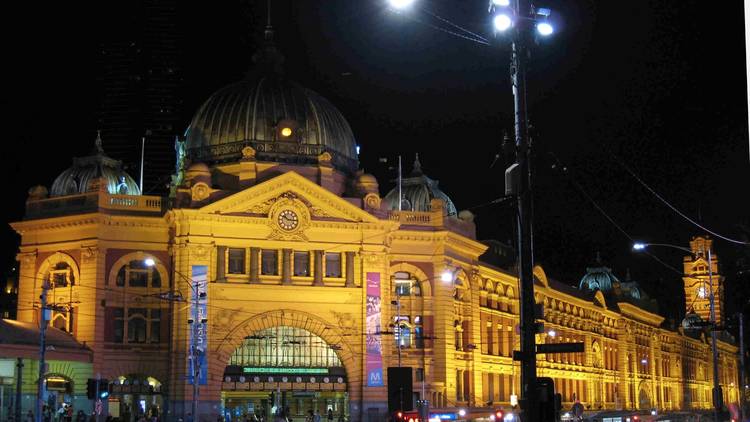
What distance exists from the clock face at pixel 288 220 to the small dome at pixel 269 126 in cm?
677

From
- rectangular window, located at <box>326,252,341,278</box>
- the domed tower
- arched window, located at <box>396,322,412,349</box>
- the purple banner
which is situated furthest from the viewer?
the domed tower

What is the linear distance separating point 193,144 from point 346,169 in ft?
39.6

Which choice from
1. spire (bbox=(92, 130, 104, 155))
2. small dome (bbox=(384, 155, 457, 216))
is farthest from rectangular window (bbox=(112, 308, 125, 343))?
small dome (bbox=(384, 155, 457, 216))

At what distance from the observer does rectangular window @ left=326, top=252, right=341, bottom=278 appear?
81688 millimetres

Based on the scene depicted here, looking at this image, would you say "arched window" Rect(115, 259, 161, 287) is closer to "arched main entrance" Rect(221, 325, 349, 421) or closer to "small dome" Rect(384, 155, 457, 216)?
"arched main entrance" Rect(221, 325, 349, 421)

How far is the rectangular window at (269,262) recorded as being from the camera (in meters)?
79.7

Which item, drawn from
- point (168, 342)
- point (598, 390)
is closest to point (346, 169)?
point (168, 342)

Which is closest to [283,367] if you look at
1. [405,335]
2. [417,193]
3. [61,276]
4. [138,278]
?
[405,335]

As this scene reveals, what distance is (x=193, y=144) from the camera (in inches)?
3492

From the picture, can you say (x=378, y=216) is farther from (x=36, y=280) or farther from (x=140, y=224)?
(x=36, y=280)

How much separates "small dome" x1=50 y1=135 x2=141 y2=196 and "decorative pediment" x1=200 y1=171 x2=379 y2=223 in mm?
11552

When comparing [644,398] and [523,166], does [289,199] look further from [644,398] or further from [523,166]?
[644,398]

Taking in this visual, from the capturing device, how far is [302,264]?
8088 centimetres

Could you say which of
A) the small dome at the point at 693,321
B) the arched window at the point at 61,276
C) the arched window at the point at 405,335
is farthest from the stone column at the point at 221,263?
the small dome at the point at 693,321
